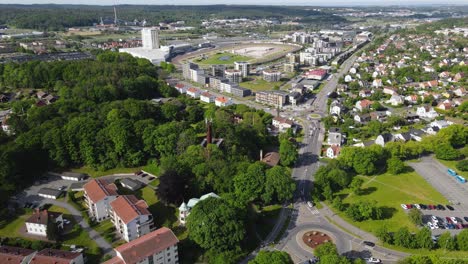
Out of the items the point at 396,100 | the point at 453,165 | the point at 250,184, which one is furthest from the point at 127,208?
the point at 396,100

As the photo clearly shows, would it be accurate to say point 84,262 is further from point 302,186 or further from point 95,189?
point 302,186

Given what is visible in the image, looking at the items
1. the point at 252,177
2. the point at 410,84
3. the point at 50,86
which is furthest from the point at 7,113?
the point at 410,84

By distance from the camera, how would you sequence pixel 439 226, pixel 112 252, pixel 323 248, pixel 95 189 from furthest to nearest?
pixel 95 189 → pixel 439 226 → pixel 112 252 → pixel 323 248

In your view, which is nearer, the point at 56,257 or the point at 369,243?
the point at 56,257

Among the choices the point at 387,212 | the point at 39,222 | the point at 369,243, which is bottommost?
the point at 387,212

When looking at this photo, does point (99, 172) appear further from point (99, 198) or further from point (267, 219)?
point (267, 219)

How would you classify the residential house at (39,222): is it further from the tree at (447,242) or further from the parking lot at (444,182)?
the parking lot at (444,182)

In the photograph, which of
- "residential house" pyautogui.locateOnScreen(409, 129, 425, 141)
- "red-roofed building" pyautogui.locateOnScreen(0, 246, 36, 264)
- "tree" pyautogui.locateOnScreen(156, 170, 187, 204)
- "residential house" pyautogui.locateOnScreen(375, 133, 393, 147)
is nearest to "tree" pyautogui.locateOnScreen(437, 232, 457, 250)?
"residential house" pyautogui.locateOnScreen(375, 133, 393, 147)
